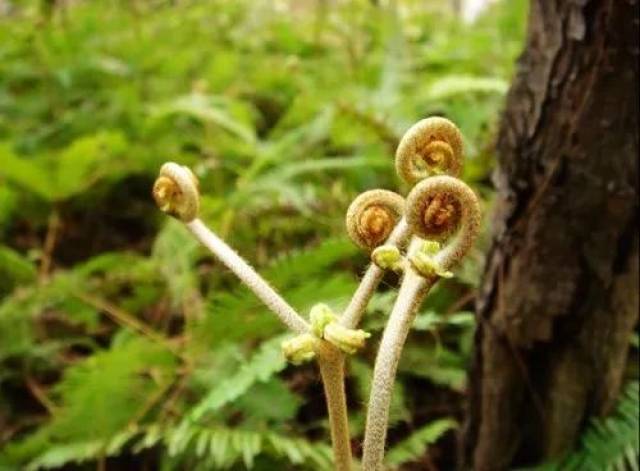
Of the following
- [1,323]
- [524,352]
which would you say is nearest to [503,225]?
[524,352]

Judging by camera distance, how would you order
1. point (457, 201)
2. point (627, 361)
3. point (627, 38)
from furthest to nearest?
1. point (627, 361)
2. point (627, 38)
3. point (457, 201)

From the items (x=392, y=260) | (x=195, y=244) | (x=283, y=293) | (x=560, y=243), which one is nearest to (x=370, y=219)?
(x=392, y=260)

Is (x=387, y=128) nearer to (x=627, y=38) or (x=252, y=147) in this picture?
(x=252, y=147)

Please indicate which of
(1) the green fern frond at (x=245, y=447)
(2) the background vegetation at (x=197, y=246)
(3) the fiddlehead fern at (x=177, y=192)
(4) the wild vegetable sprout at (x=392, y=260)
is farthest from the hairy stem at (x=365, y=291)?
(1) the green fern frond at (x=245, y=447)

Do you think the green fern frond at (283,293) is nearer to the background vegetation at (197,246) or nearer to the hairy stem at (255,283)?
the background vegetation at (197,246)

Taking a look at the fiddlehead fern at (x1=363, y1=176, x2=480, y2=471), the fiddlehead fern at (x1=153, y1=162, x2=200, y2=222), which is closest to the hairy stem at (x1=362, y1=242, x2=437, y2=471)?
the fiddlehead fern at (x1=363, y1=176, x2=480, y2=471)

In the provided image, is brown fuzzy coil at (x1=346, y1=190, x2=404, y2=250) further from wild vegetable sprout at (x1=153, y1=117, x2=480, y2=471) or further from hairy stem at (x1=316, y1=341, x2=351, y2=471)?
hairy stem at (x1=316, y1=341, x2=351, y2=471)

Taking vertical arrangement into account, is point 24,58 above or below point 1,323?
above

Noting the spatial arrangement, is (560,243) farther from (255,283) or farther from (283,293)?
(255,283)
